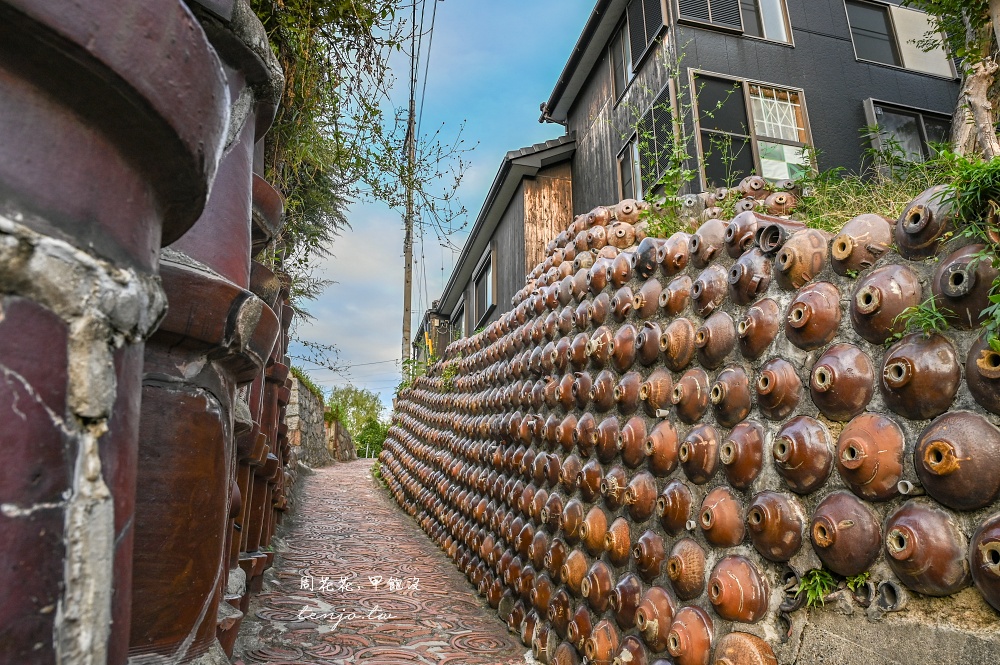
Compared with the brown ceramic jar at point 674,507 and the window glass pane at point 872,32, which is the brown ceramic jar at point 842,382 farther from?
the window glass pane at point 872,32

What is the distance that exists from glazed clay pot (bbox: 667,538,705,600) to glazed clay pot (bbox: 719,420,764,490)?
283 mm

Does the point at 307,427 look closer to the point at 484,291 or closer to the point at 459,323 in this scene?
the point at 484,291

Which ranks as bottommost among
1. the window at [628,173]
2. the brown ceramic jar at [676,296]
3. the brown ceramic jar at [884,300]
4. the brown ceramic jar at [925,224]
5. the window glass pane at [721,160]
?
the brown ceramic jar at [884,300]

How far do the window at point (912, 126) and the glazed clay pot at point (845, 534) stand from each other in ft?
27.7

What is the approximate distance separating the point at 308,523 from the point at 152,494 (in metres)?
5.17

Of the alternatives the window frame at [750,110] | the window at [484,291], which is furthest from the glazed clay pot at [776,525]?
the window at [484,291]

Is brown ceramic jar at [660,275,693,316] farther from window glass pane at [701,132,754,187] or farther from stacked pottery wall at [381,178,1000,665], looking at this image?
window glass pane at [701,132,754,187]

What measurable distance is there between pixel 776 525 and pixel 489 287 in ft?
36.3

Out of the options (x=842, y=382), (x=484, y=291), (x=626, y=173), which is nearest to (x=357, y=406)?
(x=484, y=291)

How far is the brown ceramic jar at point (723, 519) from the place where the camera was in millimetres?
1909

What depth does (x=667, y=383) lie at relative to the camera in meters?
2.43

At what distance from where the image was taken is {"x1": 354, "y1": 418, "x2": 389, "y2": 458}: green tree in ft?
56.9

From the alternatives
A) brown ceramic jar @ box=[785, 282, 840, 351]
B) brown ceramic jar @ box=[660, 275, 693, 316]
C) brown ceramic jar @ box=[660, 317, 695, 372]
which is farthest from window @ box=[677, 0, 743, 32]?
brown ceramic jar @ box=[785, 282, 840, 351]

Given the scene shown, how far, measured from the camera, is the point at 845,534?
1.53m
